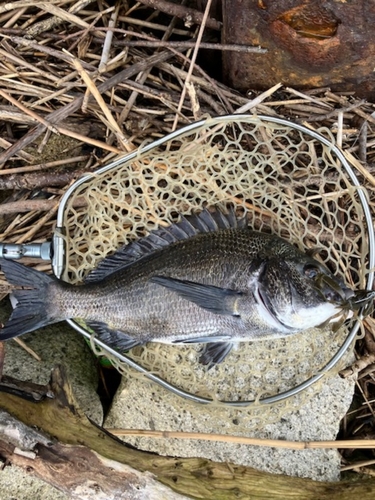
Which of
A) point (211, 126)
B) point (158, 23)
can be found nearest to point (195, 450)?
point (211, 126)

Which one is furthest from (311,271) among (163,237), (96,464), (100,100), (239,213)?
(100,100)

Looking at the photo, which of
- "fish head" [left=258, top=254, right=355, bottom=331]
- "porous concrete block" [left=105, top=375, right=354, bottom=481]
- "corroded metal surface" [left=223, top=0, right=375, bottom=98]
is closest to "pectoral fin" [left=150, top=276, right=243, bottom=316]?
"fish head" [left=258, top=254, right=355, bottom=331]

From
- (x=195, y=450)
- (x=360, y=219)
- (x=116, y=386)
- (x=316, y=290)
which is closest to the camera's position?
(x=316, y=290)

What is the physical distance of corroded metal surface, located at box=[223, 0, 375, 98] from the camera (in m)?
2.82

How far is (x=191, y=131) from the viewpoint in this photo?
313 cm

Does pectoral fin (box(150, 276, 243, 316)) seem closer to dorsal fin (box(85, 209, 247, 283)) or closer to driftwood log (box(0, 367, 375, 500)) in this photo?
dorsal fin (box(85, 209, 247, 283))

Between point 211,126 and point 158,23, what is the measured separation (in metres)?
0.84

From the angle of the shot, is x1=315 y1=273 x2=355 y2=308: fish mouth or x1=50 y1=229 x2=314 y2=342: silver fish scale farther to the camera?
x1=50 y1=229 x2=314 y2=342: silver fish scale

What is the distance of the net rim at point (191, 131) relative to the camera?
304cm

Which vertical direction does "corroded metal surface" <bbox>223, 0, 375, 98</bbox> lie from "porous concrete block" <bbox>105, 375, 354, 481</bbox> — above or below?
above

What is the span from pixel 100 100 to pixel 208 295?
1305 mm

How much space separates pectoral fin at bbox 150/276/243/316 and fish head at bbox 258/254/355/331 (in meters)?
0.15

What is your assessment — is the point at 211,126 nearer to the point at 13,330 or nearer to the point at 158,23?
the point at 158,23

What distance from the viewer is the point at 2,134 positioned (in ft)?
11.7
